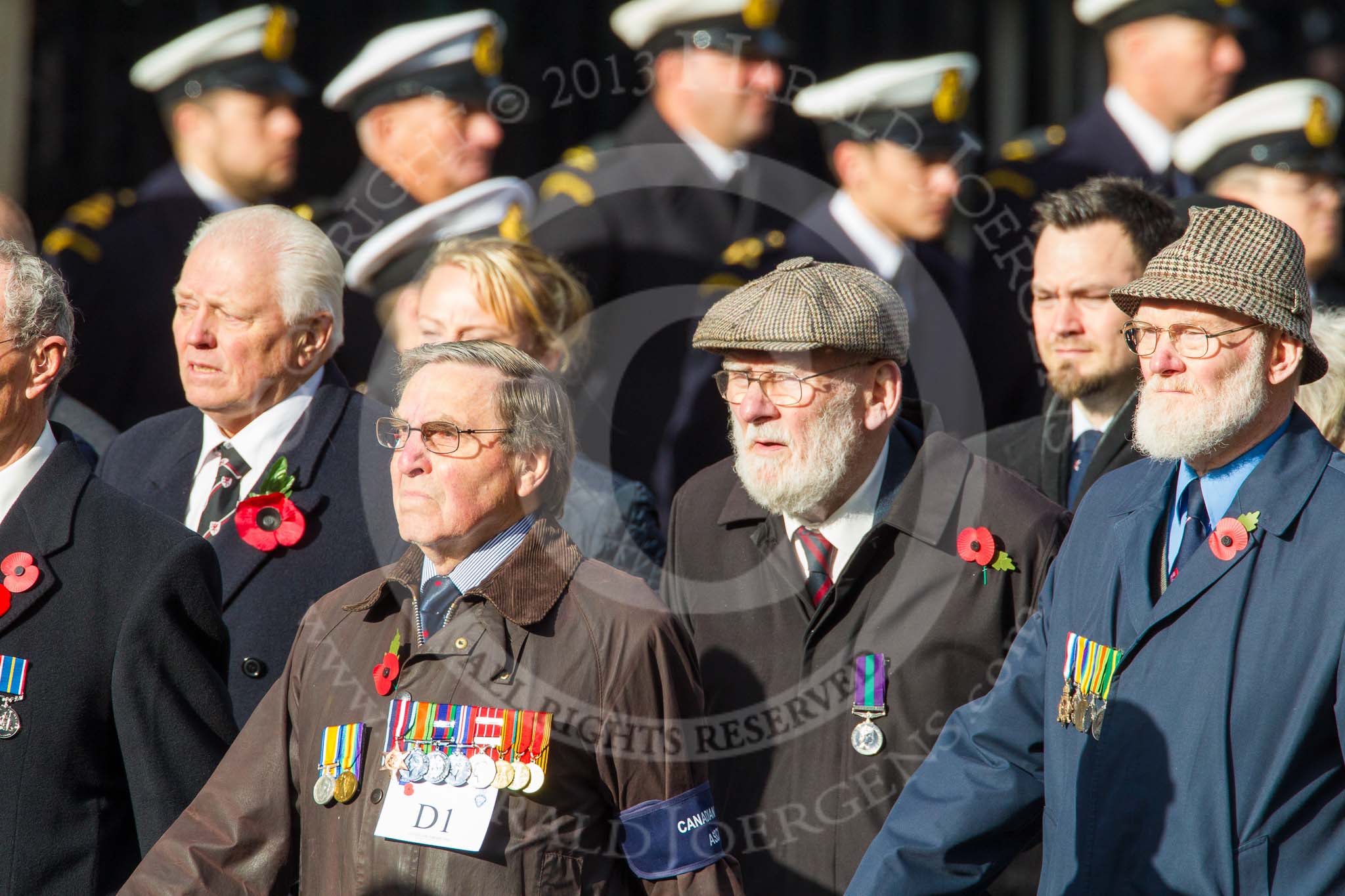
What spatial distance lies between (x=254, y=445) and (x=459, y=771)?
1.49 m

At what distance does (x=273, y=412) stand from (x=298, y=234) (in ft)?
1.51

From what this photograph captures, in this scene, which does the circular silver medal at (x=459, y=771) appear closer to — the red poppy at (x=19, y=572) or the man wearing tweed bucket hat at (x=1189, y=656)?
the man wearing tweed bucket hat at (x=1189, y=656)

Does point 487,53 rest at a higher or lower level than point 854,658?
higher

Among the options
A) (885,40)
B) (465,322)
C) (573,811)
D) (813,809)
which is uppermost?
(885,40)

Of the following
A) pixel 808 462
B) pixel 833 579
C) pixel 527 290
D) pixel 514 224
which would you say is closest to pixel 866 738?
pixel 833 579

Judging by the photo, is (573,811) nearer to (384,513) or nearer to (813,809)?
(813,809)

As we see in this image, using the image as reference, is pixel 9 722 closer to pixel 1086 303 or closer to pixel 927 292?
pixel 1086 303

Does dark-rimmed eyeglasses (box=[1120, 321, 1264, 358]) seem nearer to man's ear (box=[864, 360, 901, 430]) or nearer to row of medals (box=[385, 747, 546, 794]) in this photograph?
Answer: man's ear (box=[864, 360, 901, 430])

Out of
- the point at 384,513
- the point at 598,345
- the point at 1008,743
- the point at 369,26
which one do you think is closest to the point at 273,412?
the point at 384,513

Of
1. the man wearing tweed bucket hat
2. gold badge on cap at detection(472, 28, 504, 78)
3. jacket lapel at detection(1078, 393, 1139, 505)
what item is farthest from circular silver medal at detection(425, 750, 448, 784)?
gold badge on cap at detection(472, 28, 504, 78)

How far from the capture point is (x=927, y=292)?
5.78 meters

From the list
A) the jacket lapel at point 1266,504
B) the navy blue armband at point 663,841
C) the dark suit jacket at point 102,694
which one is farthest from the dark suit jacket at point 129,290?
the jacket lapel at point 1266,504

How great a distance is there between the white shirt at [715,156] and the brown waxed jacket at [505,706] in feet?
9.27

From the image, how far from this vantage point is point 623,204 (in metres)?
5.71
